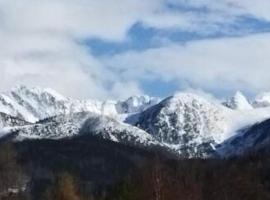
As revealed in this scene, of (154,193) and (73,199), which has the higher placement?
(73,199)

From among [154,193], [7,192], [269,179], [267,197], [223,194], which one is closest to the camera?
[154,193]

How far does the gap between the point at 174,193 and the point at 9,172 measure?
7616cm

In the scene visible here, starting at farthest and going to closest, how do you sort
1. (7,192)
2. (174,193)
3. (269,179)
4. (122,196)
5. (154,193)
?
(269,179)
(7,192)
(122,196)
(174,193)
(154,193)

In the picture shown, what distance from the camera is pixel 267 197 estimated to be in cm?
10794

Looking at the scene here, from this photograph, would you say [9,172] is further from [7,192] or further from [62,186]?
[62,186]

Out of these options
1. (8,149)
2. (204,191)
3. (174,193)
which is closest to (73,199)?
(204,191)

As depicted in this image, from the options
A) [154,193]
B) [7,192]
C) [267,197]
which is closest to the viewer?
[154,193]

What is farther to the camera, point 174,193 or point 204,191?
point 204,191

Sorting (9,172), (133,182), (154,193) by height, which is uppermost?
(9,172)

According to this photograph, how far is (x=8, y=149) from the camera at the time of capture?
142250 mm

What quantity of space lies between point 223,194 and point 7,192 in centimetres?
5150

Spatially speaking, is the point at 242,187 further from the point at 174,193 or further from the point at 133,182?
the point at 174,193

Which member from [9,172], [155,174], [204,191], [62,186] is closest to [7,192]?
[9,172]

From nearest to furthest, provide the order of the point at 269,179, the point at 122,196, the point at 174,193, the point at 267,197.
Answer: the point at 174,193 < the point at 122,196 < the point at 267,197 < the point at 269,179
